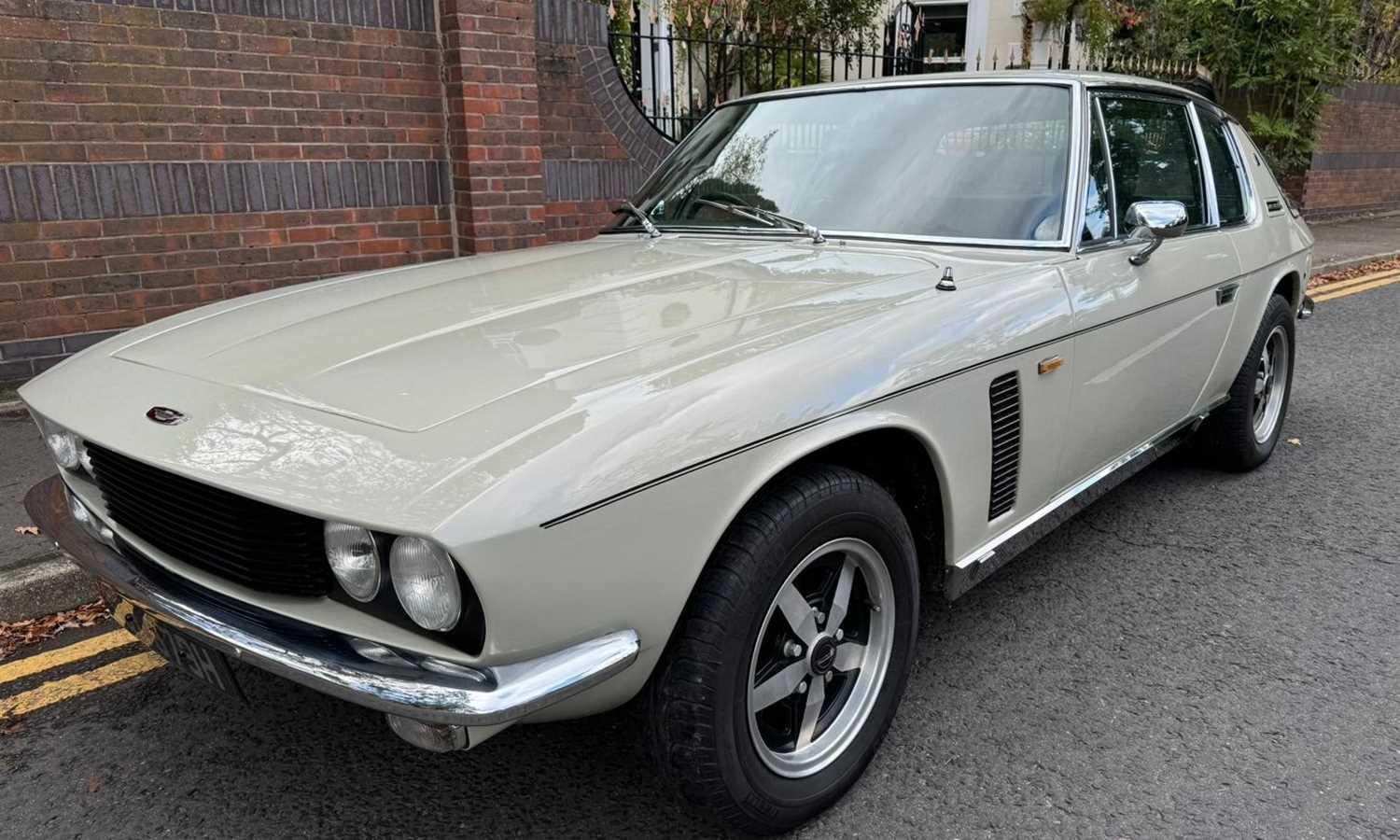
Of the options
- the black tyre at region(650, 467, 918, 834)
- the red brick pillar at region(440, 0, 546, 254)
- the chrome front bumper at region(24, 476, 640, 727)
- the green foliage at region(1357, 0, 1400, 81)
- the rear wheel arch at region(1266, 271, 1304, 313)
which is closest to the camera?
the chrome front bumper at region(24, 476, 640, 727)

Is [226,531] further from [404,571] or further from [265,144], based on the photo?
[265,144]

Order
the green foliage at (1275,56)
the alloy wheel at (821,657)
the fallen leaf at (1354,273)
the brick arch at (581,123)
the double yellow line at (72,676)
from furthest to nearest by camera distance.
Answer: the green foliage at (1275,56) → the fallen leaf at (1354,273) → the brick arch at (581,123) → the double yellow line at (72,676) → the alloy wheel at (821,657)

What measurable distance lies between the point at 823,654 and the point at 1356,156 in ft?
51.6

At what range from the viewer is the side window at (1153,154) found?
334 centimetres

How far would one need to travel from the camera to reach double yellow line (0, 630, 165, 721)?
276 cm

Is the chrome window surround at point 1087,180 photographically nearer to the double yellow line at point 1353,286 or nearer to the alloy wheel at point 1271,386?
the alloy wheel at point 1271,386

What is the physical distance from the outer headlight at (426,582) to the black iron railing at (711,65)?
238 inches

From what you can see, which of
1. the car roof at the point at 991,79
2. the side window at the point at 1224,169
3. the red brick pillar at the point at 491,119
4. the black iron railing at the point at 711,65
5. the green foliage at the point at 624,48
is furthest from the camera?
the black iron railing at the point at 711,65

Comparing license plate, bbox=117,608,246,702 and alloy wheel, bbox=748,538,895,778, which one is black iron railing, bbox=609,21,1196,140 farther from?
license plate, bbox=117,608,246,702

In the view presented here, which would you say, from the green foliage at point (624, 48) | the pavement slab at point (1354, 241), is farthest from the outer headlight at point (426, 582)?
the pavement slab at point (1354, 241)

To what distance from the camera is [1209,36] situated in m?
12.1

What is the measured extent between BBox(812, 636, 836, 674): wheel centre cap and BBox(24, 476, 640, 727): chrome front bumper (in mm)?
608

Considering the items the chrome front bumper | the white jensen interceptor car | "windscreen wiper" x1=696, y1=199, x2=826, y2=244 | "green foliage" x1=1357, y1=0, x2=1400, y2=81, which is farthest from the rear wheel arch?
"green foliage" x1=1357, y1=0, x2=1400, y2=81

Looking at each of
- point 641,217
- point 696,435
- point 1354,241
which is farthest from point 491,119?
point 1354,241
